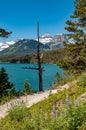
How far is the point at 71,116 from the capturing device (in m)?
6.72

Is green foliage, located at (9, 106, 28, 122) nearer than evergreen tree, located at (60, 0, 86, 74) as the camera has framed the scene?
Yes

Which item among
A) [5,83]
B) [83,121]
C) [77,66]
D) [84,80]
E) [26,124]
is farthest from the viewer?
[5,83]

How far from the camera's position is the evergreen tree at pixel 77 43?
36.7m

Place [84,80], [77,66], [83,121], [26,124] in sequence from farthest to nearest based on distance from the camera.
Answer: [77,66], [84,80], [26,124], [83,121]

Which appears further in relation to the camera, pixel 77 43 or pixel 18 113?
pixel 77 43

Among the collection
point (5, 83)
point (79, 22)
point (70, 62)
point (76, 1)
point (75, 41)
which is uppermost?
point (76, 1)

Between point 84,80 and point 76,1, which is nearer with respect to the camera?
point 84,80

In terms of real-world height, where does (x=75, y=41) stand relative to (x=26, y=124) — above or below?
above

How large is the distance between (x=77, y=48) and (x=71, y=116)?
30724 mm

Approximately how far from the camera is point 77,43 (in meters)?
37.7

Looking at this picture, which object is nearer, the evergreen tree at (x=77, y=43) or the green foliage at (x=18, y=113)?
the green foliage at (x=18, y=113)

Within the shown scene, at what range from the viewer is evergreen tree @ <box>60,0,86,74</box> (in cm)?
3666

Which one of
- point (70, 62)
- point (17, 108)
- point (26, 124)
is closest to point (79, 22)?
point (70, 62)

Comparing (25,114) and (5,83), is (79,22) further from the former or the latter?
(25,114)
